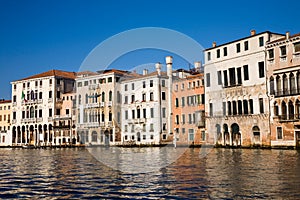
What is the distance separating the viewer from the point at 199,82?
52.3 metres

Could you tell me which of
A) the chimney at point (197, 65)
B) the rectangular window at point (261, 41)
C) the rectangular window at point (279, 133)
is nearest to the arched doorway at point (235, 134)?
the rectangular window at point (279, 133)

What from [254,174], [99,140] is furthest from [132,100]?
[254,174]

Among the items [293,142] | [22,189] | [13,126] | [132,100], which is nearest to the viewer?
[22,189]

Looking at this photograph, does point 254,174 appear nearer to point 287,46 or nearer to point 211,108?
point 287,46

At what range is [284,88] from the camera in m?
39.7

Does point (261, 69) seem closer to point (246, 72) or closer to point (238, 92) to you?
point (246, 72)

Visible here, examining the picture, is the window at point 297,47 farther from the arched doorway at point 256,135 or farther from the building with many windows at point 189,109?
the building with many windows at point 189,109

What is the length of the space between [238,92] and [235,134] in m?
4.80

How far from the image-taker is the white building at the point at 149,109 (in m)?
58.7

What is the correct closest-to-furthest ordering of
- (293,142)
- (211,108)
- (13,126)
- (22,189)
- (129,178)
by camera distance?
1. (22,189)
2. (129,178)
3. (293,142)
4. (211,108)
5. (13,126)

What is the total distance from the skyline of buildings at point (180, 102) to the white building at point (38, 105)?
7.0 inches

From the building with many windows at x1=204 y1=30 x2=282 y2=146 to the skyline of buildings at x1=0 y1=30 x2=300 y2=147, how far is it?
4.1 inches

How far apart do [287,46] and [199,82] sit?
48.7 ft

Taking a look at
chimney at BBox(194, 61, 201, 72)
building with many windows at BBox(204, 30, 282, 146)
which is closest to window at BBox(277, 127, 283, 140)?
building with many windows at BBox(204, 30, 282, 146)
